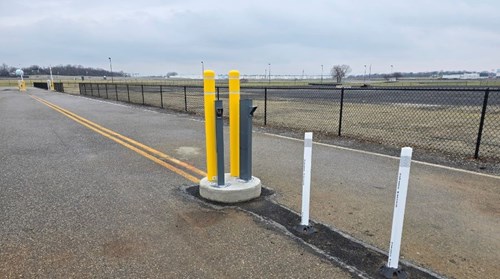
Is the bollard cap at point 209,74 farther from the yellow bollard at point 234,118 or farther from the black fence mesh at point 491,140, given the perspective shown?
the black fence mesh at point 491,140

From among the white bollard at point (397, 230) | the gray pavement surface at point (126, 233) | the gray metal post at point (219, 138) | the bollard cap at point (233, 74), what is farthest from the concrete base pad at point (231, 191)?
the white bollard at point (397, 230)

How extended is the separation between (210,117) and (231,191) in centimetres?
102

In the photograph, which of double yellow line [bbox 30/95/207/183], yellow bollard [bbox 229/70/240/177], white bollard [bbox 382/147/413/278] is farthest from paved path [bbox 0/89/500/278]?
yellow bollard [bbox 229/70/240/177]

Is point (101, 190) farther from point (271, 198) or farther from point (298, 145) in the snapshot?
point (298, 145)

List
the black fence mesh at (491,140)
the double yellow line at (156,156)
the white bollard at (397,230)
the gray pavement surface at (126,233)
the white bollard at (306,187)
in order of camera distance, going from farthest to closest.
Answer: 1. the black fence mesh at (491,140)
2. the double yellow line at (156,156)
3. the white bollard at (306,187)
4. the gray pavement surface at (126,233)
5. the white bollard at (397,230)

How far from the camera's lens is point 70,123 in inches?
468

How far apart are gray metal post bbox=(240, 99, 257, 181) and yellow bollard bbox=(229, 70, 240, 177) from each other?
3.8 inches

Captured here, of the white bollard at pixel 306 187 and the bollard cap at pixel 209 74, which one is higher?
the bollard cap at pixel 209 74

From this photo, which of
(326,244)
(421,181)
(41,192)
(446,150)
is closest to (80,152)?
(41,192)

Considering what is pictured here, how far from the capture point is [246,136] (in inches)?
177

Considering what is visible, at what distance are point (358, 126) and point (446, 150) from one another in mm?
4173

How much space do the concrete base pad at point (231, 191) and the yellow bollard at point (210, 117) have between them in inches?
8.7

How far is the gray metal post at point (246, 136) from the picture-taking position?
172 inches

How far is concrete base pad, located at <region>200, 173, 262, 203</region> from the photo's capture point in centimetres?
438
